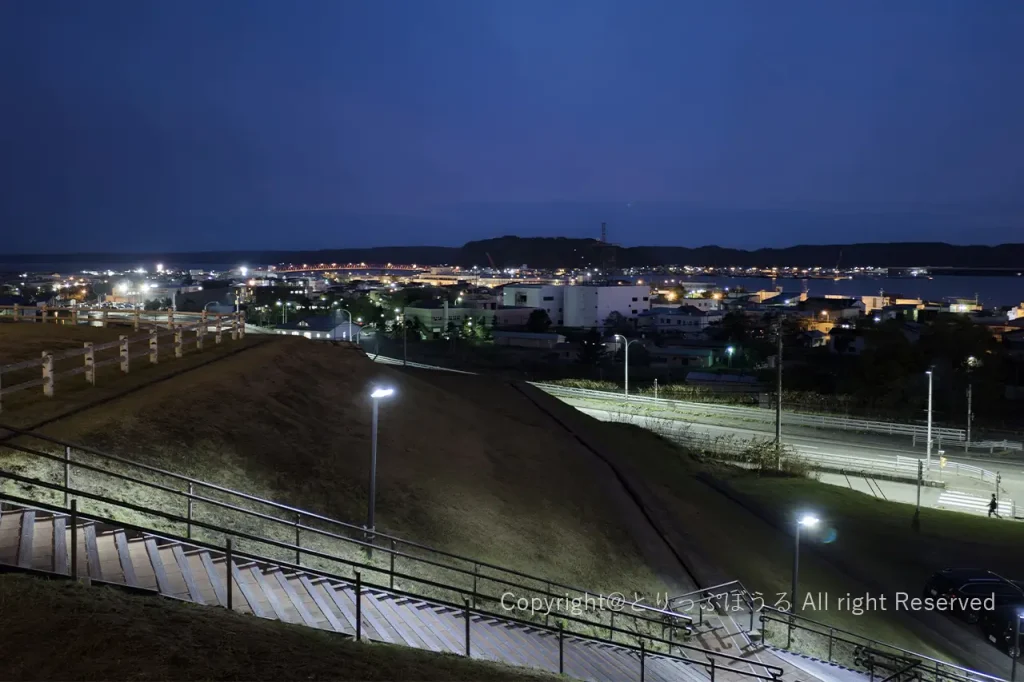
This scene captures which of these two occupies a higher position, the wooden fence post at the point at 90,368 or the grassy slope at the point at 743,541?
the wooden fence post at the point at 90,368

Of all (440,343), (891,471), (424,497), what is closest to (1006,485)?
(891,471)

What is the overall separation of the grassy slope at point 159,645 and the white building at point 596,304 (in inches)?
3539

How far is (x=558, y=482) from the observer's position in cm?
2205

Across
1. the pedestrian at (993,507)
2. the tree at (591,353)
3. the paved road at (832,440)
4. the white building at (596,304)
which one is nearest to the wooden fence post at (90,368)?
the paved road at (832,440)

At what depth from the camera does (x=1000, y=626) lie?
17.5 metres

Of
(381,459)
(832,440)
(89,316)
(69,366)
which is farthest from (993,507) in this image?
(89,316)

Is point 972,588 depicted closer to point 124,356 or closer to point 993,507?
point 993,507

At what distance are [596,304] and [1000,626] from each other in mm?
84542

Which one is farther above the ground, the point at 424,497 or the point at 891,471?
the point at 424,497

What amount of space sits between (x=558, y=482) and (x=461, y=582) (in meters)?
8.57

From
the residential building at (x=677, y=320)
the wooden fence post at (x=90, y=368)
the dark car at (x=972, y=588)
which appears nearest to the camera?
the wooden fence post at (x=90, y=368)

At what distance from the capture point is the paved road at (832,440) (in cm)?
3109

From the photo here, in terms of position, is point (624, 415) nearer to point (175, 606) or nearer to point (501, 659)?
point (501, 659)

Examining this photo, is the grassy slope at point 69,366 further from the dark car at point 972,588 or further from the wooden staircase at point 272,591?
the dark car at point 972,588
